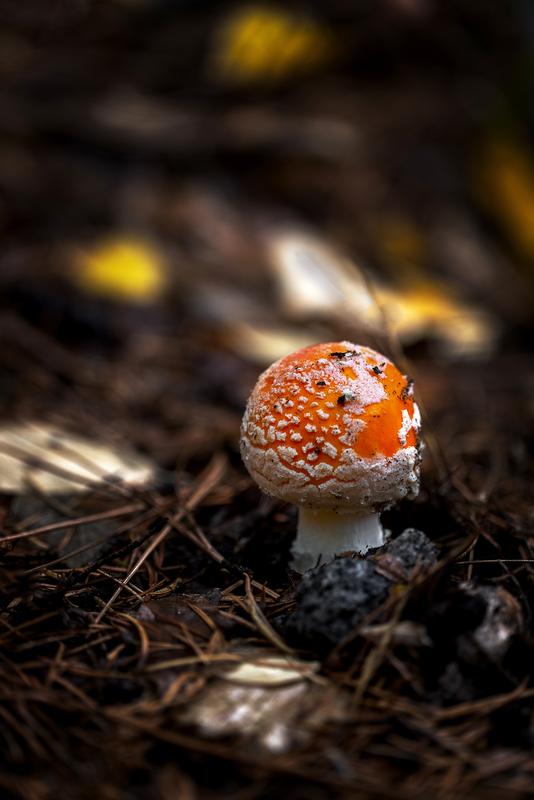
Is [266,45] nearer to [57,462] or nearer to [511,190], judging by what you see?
[511,190]

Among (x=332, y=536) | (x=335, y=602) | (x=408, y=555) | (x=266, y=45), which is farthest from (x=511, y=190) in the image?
(x=335, y=602)

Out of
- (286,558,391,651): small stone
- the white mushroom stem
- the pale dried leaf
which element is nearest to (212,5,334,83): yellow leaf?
the pale dried leaf

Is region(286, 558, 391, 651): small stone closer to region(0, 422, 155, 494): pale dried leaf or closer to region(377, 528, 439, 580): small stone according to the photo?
region(377, 528, 439, 580): small stone

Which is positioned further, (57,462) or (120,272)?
(120,272)

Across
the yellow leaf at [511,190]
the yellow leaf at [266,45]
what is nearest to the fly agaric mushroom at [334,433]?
the yellow leaf at [511,190]

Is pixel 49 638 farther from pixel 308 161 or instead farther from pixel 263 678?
pixel 308 161

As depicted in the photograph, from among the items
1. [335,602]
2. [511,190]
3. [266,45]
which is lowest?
[335,602]

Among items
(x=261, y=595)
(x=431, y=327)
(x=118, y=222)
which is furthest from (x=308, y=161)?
(x=261, y=595)
